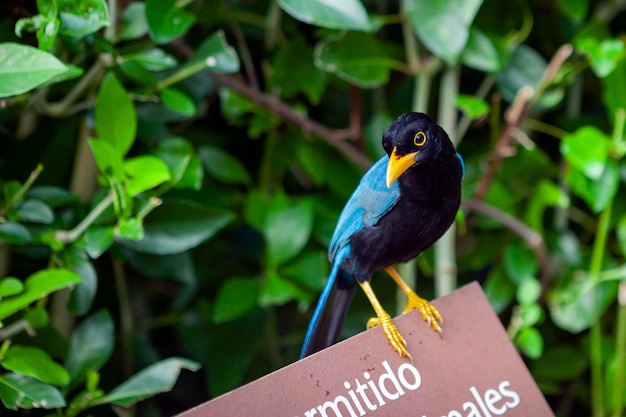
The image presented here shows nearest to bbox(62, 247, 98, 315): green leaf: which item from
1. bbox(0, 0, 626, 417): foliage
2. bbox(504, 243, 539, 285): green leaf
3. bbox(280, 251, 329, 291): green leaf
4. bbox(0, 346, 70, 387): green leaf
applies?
bbox(0, 0, 626, 417): foliage

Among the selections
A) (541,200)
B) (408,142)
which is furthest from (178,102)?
(541,200)

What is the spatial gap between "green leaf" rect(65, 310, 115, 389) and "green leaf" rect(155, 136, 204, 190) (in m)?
0.20

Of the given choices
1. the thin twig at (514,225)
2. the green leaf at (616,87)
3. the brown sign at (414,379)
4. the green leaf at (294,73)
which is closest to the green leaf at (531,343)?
the thin twig at (514,225)

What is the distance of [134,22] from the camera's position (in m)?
0.95

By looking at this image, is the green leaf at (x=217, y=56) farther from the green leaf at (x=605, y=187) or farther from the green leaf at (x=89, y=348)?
the green leaf at (x=605, y=187)

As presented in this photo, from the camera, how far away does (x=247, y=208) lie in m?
1.21

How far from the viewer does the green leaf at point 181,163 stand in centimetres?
93

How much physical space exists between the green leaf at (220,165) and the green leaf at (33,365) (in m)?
0.50

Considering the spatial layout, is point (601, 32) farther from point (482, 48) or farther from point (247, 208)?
point (247, 208)

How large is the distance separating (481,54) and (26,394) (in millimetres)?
805

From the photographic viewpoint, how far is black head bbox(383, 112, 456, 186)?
0.63 meters

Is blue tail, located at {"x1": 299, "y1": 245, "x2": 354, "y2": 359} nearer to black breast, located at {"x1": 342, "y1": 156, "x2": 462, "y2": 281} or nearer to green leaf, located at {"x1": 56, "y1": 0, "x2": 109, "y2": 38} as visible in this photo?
black breast, located at {"x1": 342, "y1": 156, "x2": 462, "y2": 281}

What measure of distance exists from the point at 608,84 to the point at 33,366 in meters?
0.95

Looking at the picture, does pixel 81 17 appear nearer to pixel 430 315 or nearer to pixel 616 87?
pixel 430 315
